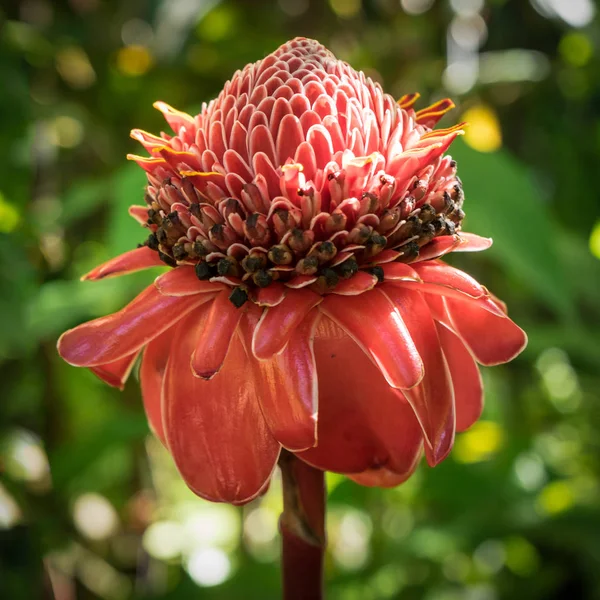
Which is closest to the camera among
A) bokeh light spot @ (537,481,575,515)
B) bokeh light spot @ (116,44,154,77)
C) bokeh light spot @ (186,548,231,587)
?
bokeh light spot @ (537,481,575,515)

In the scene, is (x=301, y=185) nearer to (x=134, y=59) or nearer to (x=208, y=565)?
(x=208, y=565)

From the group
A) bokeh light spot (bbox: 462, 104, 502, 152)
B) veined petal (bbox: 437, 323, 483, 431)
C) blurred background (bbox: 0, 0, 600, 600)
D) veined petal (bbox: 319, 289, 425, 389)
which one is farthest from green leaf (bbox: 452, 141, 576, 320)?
bokeh light spot (bbox: 462, 104, 502, 152)

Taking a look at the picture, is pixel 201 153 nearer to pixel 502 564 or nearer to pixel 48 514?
pixel 48 514

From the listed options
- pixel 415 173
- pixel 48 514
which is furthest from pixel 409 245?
pixel 48 514

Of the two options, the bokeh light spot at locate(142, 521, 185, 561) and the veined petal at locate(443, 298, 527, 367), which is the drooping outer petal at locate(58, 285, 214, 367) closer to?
the veined petal at locate(443, 298, 527, 367)

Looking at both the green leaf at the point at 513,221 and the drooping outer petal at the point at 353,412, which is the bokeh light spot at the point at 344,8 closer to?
the green leaf at the point at 513,221

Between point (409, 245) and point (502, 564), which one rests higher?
point (409, 245)

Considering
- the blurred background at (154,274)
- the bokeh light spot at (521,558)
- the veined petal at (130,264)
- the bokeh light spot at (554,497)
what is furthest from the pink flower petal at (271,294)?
the bokeh light spot at (521,558)
